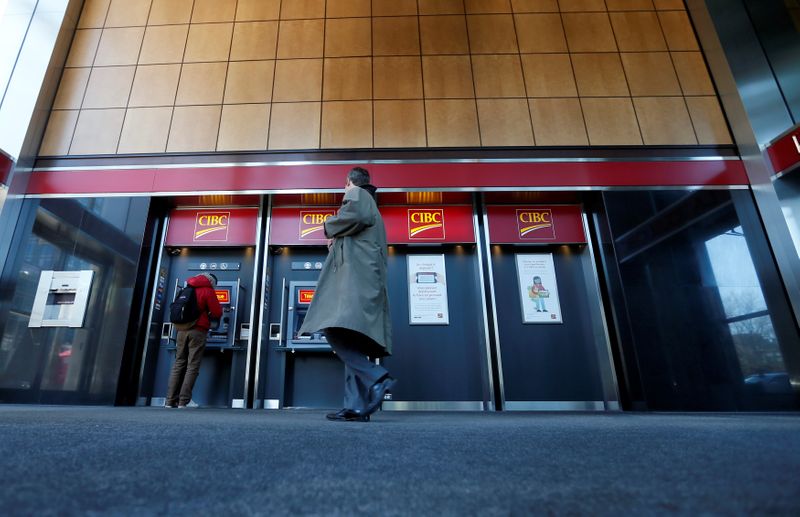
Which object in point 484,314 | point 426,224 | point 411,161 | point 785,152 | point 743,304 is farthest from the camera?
point 426,224

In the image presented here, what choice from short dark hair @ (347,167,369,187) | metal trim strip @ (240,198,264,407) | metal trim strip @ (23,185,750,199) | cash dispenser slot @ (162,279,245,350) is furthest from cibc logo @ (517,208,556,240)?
cash dispenser slot @ (162,279,245,350)

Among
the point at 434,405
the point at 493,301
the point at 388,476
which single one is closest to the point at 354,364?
the point at 388,476

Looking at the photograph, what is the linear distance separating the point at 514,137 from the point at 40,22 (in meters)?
7.03

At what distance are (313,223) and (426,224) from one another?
1.53 meters

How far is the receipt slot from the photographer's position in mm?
4508

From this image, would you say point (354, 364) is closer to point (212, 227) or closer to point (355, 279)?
point (355, 279)

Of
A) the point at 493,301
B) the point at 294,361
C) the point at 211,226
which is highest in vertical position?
the point at 211,226

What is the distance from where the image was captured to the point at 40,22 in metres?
5.55

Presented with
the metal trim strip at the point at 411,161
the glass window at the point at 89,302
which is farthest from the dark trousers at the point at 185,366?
the metal trim strip at the point at 411,161

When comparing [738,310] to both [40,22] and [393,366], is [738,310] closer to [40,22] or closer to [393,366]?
[393,366]

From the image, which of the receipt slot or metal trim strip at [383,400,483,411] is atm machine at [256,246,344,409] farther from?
the receipt slot

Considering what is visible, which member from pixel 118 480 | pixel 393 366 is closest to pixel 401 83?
pixel 393 366

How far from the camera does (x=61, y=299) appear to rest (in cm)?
460

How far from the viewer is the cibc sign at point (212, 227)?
5129 millimetres
